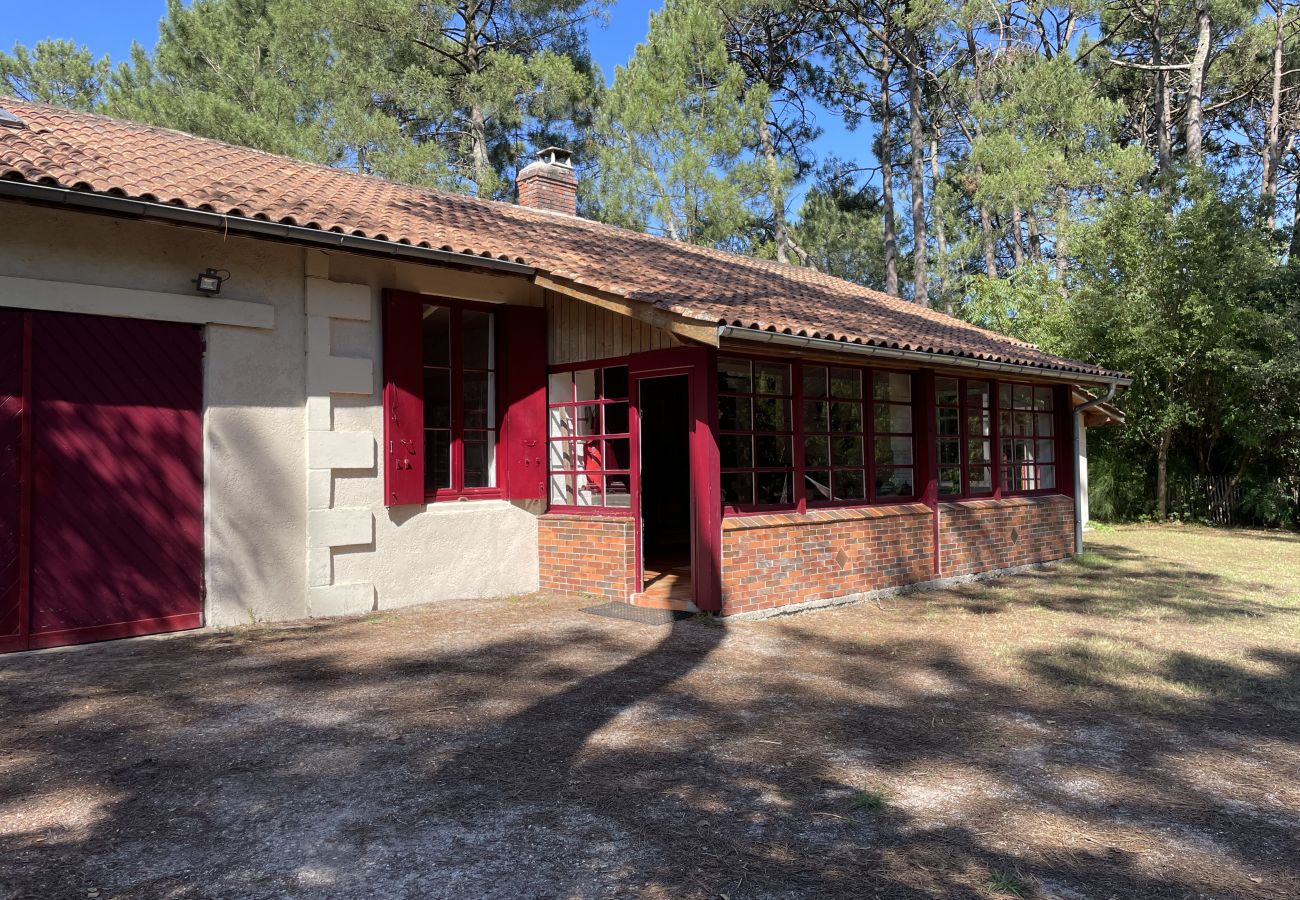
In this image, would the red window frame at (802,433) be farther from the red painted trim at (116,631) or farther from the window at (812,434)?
the red painted trim at (116,631)

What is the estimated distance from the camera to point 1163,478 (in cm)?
1750

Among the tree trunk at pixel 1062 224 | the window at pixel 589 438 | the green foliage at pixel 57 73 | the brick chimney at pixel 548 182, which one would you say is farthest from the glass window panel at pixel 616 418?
the green foliage at pixel 57 73

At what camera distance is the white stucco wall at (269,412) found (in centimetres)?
586

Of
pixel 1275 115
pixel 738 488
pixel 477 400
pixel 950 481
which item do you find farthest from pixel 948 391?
pixel 1275 115

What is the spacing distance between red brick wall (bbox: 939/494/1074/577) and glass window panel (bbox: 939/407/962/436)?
0.83 meters

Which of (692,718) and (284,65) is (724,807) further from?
(284,65)

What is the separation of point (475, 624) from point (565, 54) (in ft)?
54.4

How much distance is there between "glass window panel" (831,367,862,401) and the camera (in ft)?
27.0

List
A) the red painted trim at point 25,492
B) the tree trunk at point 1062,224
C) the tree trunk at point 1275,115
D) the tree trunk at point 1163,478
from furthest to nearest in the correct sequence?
the tree trunk at point 1275,115 → the tree trunk at point 1062,224 → the tree trunk at point 1163,478 → the red painted trim at point 25,492

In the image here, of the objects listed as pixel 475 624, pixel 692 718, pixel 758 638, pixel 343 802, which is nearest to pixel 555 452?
pixel 475 624

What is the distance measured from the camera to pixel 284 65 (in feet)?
57.4

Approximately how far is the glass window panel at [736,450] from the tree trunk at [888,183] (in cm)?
1678

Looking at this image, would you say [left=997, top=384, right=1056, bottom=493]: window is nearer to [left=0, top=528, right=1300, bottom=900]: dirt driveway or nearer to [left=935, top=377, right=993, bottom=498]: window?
[left=935, top=377, right=993, bottom=498]: window

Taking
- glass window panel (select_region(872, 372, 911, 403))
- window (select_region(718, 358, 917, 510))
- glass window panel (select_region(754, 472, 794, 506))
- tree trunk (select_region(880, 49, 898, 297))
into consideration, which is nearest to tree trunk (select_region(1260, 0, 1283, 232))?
tree trunk (select_region(880, 49, 898, 297))
